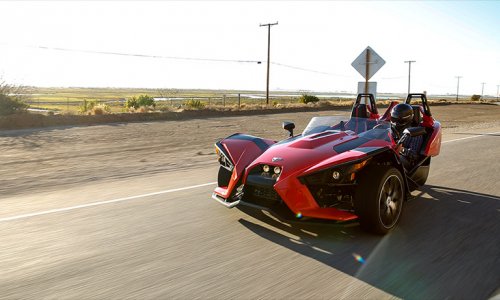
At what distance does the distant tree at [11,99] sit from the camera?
18688 mm

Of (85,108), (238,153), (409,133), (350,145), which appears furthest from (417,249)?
(85,108)

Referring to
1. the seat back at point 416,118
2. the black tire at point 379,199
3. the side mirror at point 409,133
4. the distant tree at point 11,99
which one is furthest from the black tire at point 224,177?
the distant tree at point 11,99

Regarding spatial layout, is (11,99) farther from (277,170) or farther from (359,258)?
(359,258)

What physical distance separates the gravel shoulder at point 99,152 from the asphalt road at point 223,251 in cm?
190

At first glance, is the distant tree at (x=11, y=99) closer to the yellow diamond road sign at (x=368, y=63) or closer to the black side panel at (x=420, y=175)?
the yellow diamond road sign at (x=368, y=63)

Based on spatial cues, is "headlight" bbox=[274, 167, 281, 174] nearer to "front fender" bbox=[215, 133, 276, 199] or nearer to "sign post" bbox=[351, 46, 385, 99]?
"front fender" bbox=[215, 133, 276, 199]

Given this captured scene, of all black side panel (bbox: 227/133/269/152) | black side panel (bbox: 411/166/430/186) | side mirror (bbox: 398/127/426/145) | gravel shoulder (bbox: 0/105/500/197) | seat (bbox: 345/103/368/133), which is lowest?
gravel shoulder (bbox: 0/105/500/197)

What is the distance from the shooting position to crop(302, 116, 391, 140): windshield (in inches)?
223

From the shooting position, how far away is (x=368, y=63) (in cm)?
1298

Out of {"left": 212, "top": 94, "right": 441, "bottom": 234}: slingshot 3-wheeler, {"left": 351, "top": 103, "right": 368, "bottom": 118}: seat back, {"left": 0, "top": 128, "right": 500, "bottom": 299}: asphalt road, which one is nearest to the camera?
{"left": 0, "top": 128, "right": 500, "bottom": 299}: asphalt road

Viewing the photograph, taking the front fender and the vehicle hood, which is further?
the front fender

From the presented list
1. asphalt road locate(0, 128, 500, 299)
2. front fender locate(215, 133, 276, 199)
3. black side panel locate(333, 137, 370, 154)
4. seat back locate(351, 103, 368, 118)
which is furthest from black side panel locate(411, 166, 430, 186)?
front fender locate(215, 133, 276, 199)

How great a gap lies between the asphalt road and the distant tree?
14622 millimetres

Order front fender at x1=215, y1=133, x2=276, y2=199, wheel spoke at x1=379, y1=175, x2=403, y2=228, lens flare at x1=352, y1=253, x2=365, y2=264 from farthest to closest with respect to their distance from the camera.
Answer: front fender at x1=215, y1=133, x2=276, y2=199, wheel spoke at x1=379, y1=175, x2=403, y2=228, lens flare at x1=352, y1=253, x2=365, y2=264
